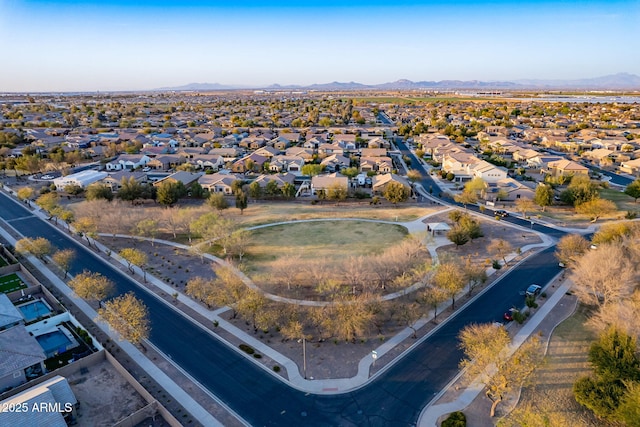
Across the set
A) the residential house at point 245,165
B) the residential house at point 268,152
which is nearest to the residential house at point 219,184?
the residential house at point 245,165

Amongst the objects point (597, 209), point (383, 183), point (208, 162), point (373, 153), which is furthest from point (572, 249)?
point (208, 162)

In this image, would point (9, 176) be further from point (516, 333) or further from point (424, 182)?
point (516, 333)

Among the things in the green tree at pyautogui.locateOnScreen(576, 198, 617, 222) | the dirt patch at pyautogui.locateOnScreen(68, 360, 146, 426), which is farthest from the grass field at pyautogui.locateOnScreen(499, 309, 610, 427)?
the green tree at pyautogui.locateOnScreen(576, 198, 617, 222)

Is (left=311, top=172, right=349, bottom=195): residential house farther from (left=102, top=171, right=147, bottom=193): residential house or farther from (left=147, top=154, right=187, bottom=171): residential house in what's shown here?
(left=147, top=154, right=187, bottom=171): residential house

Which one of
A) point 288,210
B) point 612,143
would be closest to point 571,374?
point 288,210

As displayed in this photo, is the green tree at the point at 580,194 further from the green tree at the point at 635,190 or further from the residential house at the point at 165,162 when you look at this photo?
the residential house at the point at 165,162

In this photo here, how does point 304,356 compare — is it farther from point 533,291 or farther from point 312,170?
point 312,170

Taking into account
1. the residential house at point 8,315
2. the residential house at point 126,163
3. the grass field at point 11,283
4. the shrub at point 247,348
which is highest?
the residential house at point 126,163
